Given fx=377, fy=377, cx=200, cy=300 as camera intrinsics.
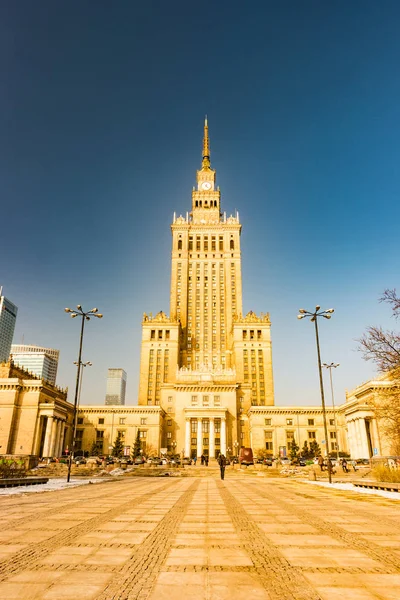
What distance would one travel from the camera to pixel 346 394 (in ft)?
274

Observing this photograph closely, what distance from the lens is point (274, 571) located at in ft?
16.7

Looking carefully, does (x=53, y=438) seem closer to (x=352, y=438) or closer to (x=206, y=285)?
(x=352, y=438)

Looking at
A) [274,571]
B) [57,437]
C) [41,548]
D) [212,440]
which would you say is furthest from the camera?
[212,440]

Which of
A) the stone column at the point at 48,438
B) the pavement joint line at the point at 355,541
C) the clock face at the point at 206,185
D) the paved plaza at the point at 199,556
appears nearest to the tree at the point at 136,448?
the stone column at the point at 48,438

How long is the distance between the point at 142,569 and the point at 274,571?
70.5 inches

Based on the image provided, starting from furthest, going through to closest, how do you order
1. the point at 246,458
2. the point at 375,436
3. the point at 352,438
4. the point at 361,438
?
the point at 352,438
the point at 361,438
the point at 375,436
the point at 246,458

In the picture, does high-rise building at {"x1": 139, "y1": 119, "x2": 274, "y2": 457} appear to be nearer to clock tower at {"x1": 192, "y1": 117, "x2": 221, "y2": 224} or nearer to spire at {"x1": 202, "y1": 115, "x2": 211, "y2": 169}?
clock tower at {"x1": 192, "y1": 117, "x2": 221, "y2": 224}

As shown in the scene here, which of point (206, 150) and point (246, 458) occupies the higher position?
point (206, 150)

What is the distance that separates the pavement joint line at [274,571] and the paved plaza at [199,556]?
0.01m

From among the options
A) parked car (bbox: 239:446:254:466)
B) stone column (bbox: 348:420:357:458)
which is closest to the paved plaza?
parked car (bbox: 239:446:254:466)

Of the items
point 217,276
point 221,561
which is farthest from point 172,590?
point 217,276

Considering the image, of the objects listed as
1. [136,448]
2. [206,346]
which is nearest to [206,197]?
[206,346]

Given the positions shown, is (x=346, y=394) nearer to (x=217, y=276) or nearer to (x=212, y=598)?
(x=217, y=276)

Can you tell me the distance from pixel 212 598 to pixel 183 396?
91184 mm
